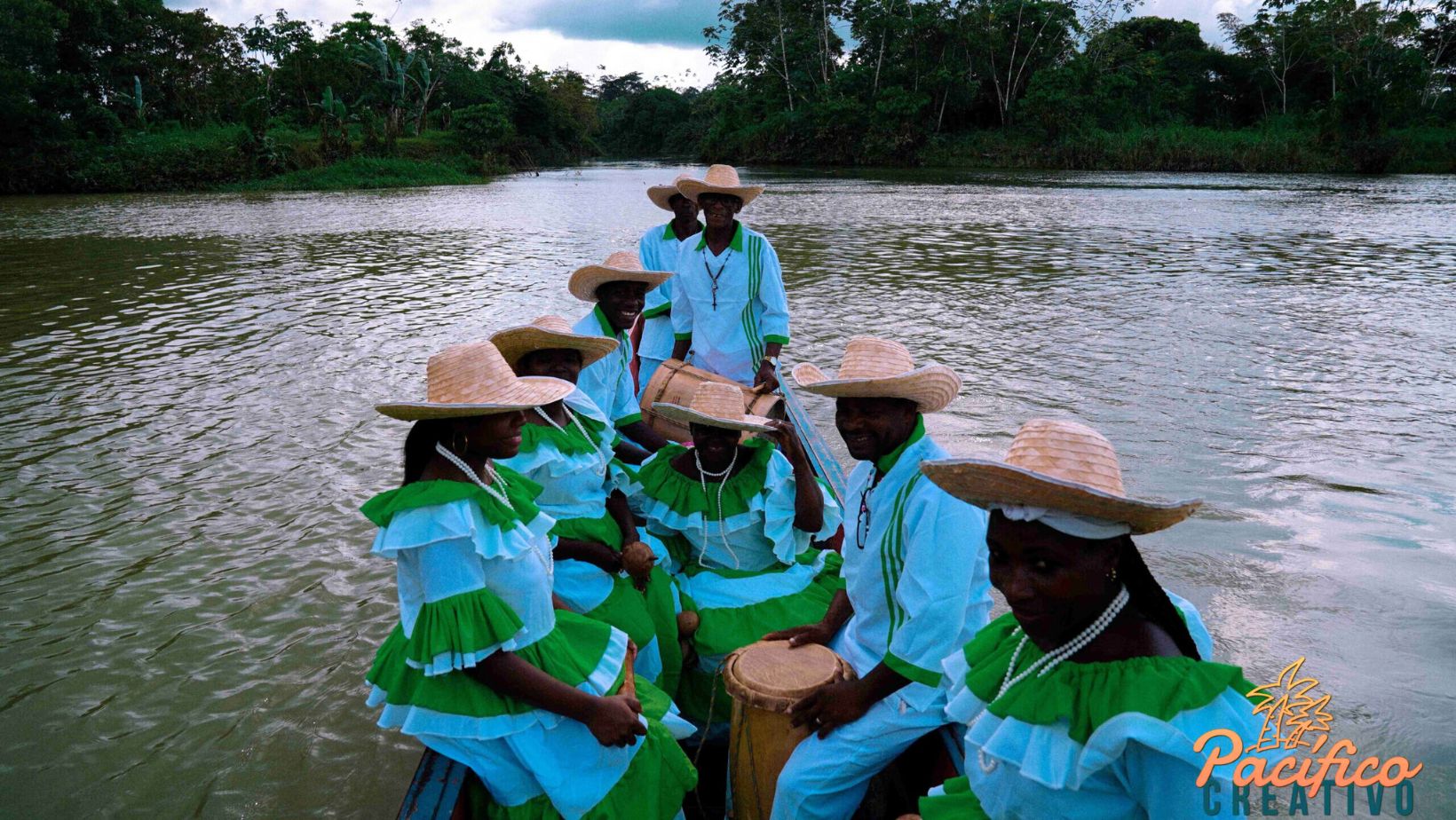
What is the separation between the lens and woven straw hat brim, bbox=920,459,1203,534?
1645mm

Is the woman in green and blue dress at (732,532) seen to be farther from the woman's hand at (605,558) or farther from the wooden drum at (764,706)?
the wooden drum at (764,706)

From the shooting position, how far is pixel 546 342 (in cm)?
381

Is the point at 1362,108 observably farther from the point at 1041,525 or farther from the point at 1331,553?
the point at 1041,525

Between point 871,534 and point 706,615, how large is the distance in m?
1.05

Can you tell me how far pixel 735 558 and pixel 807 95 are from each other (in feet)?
200

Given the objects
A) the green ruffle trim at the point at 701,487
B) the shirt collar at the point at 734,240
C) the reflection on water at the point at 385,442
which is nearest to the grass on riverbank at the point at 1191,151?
the reflection on water at the point at 385,442

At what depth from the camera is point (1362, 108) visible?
38094 mm

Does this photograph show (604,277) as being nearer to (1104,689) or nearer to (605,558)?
(605,558)

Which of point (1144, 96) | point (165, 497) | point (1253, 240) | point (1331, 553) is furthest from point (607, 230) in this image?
point (1144, 96)

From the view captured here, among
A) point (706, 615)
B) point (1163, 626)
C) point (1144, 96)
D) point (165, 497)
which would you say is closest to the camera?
point (1163, 626)

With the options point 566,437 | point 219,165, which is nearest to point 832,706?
point 566,437

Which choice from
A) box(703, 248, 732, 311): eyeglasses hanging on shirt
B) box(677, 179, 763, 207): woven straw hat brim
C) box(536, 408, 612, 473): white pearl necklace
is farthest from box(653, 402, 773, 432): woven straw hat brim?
box(677, 179, 763, 207): woven straw hat brim

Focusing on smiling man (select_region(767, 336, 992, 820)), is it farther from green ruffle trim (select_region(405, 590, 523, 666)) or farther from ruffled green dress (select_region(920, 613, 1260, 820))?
green ruffle trim (select_region(405, 590, 523, 666))

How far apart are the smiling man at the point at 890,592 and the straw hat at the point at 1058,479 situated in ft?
2.29
